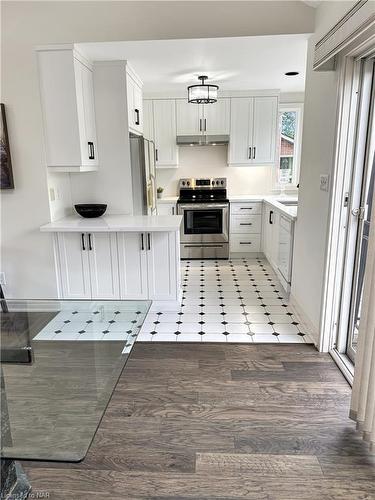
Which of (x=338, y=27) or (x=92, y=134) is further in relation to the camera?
(x=92, y=134)

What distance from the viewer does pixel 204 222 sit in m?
5.09

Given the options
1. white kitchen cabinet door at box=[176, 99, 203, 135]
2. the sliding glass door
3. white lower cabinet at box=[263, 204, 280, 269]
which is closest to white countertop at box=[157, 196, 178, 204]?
white kitchen cabinet door at box=[176, 99, 203, 135]

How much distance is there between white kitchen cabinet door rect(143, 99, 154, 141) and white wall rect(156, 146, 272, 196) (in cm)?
62

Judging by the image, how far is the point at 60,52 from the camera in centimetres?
295

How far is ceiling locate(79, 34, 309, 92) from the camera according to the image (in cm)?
298

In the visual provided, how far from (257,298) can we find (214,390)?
163cm

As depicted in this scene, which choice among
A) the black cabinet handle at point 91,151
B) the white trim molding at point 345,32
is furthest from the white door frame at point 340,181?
the black cabinet handle at point 91,151

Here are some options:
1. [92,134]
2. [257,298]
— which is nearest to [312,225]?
[257,298]

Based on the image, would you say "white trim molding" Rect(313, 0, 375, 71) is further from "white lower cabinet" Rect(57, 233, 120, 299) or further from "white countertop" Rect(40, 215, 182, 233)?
"white lower cabinet" Rect(57, 233, 120, 299)

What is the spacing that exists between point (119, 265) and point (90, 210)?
65 cm

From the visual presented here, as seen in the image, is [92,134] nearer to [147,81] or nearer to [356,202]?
[147,81]

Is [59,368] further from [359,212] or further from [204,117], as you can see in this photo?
[204,117]

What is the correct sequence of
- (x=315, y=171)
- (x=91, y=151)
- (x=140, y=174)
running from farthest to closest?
(x=140, y=174), (x=91, y=151), (x=315, y=171)

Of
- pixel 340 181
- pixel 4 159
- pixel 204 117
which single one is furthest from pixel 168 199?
pixel 340 181
